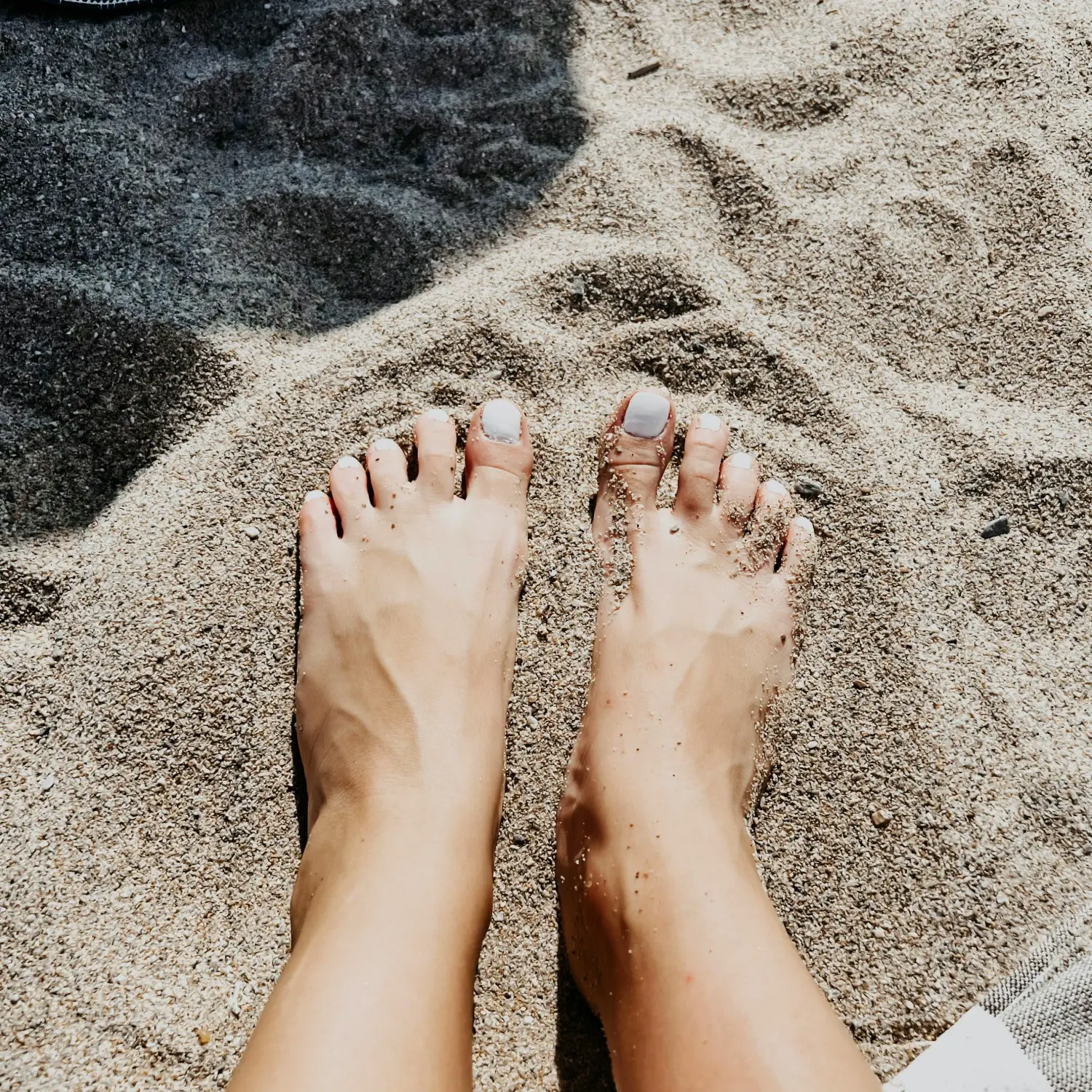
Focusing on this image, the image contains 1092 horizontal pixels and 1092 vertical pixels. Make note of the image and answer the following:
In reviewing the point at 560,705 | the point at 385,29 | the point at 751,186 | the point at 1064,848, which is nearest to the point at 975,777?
the point at 1064,848

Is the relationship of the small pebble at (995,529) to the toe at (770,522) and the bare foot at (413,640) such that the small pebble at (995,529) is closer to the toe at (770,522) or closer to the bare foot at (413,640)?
the toe at (770,522)

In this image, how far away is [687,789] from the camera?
55.5 inches

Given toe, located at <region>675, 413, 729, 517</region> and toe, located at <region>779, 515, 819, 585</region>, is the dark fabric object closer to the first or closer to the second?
toe, located at <region>675, 413, 729, 517</region>

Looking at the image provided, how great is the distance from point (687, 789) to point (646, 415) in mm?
643

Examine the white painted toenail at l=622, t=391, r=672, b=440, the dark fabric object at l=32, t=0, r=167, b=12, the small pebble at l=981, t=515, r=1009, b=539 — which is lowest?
the small pebble at l=981, t=515, r=1009, b=539

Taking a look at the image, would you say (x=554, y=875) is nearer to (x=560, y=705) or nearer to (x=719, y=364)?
(x=560, y=705)

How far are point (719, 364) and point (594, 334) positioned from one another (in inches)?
9.2

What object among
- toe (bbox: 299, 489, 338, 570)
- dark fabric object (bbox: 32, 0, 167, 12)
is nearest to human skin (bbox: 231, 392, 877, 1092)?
toe (bbox: 299, 489, 338, 570)

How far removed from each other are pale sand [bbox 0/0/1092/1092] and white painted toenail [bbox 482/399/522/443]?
0.15ft

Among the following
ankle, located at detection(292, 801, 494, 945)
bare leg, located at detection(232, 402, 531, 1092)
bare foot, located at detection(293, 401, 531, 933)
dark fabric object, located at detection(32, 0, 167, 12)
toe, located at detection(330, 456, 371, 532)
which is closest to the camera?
bare leg, located at detection(232, 402, 531, 1092)

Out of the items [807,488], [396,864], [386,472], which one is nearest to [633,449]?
[807,488]

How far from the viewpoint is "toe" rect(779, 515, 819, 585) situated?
1.54 m

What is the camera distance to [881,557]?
1.49 metres

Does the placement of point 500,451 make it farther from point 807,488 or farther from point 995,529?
point 995,529
